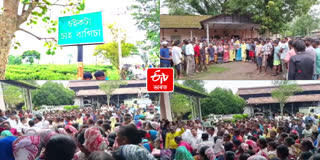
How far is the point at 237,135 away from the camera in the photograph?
18.6 feet

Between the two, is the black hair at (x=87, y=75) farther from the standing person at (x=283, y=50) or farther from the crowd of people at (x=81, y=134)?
the standing person at (x=283, y=50)

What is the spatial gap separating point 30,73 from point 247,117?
10.7 ft

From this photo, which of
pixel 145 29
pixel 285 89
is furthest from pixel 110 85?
pixel 285 89

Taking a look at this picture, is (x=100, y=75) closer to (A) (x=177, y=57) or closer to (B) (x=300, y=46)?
(A) (x=177, y=57)

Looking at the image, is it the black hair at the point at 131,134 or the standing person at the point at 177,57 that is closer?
the black hair at the point at 131,134

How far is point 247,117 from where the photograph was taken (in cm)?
596

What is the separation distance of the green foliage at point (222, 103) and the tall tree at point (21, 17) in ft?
7.53

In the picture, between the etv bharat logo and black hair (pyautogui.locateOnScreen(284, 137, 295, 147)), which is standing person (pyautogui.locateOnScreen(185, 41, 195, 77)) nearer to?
the etv bharat logo

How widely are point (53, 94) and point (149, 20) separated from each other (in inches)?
69.7

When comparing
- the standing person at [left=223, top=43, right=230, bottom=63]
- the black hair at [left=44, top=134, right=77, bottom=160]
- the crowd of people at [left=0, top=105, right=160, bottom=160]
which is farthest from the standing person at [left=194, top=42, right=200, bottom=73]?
the black hair at [left=44, top=134, right=77, bottom=160]

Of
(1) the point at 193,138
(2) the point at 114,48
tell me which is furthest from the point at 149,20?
(1) the point at 193,138

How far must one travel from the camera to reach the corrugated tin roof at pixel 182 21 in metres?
6.10

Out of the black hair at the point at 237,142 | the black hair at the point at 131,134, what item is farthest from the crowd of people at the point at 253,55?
the black hair at the point at 131,134

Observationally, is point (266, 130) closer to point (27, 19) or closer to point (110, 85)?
point (110, 85)
